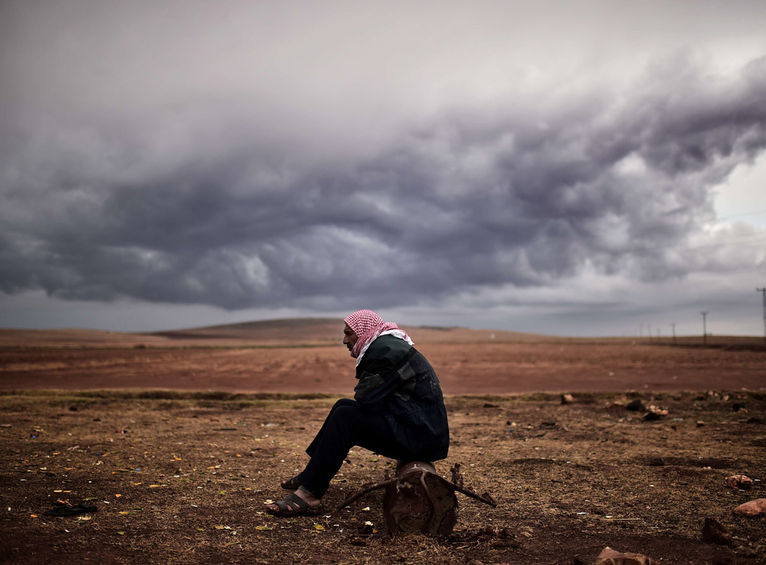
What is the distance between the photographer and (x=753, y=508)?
5066 mm

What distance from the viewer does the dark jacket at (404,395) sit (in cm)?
494

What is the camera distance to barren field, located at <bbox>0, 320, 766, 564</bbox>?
446 cm

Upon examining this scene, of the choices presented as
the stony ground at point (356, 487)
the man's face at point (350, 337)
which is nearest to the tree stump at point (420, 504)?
the stony ground at point (356, 487)

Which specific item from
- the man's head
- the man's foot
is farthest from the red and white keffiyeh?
the man's foot

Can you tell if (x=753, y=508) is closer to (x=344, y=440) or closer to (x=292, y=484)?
(x=344, y=440)

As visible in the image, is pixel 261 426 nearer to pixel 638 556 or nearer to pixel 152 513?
pixel 152 513

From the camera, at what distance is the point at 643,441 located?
9.12 metres

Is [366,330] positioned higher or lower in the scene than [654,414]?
higher

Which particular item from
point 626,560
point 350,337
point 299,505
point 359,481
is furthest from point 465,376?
point 626,560

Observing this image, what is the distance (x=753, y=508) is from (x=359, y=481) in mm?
4186

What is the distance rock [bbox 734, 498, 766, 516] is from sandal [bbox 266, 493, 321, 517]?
408 centimetres

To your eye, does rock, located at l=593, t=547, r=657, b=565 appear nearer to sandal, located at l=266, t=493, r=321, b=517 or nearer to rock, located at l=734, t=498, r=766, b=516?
rock, located at l=734, t=498, r=766, b=516

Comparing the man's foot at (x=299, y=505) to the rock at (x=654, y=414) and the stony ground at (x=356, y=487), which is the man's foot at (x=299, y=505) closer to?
the stony ground at (x=356, y=487)

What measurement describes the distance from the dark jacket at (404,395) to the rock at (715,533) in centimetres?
226
